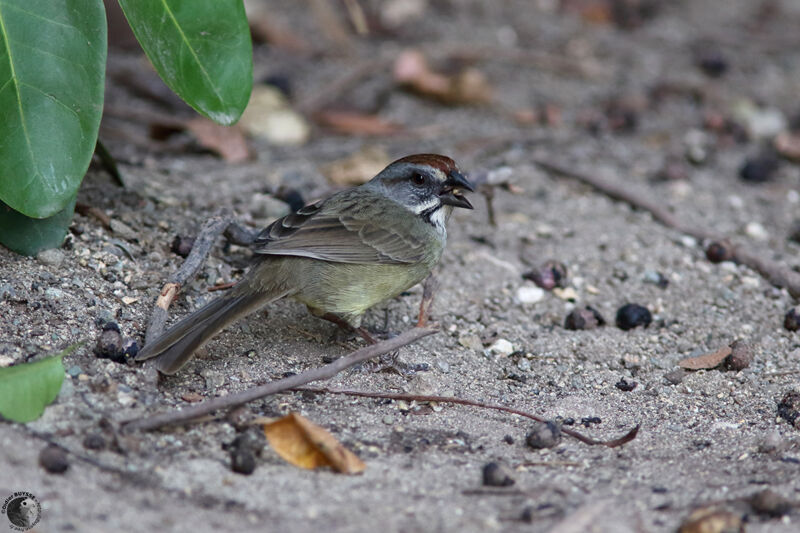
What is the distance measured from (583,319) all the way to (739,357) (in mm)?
819

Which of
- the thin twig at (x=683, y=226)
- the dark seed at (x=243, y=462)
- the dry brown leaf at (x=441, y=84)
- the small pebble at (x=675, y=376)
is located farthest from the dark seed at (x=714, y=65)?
the dark seed at (x=243, y=462)

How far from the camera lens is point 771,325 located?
16.1ft

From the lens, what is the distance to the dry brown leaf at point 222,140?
6.35 meters

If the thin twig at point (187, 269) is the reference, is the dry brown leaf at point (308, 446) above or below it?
below

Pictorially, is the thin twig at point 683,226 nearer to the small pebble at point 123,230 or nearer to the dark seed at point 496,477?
the dark seed at point 496,477

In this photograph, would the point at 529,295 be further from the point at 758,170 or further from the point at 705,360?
the point at 758,170

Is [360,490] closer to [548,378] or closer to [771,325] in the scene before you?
[548,378]

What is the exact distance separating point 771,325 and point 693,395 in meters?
1.00

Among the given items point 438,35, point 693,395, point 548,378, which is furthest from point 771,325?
point 438,35

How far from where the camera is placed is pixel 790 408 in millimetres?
3959

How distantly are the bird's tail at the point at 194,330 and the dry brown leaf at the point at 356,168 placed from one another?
2151 mm

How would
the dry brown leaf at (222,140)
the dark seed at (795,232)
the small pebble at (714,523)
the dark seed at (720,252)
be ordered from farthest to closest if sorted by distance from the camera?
the dry brown leaf at (222,140), the dark seed at (795,232), the dark seed at (720,252), the small pebble at (714,523)

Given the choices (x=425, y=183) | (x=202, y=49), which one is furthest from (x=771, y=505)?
(x=202, y=49)

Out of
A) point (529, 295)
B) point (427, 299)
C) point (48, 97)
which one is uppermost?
point (48, 97)
